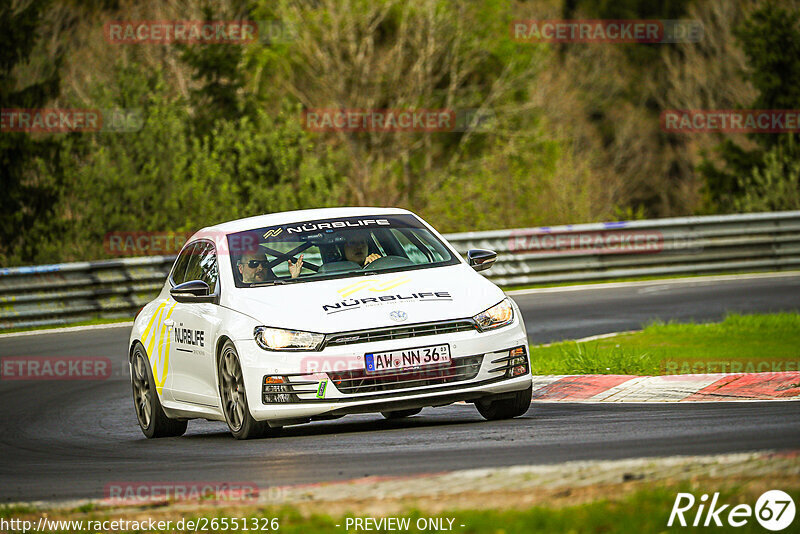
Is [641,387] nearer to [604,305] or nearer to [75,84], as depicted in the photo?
[604,305]

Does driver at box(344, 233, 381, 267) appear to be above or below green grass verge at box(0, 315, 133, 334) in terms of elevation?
above

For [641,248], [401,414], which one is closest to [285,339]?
[401,414]

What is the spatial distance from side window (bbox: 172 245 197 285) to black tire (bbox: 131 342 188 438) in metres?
0.62

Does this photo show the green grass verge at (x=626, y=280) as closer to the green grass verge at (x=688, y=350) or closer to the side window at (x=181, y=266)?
the green grass verge at (x=688, y=350)

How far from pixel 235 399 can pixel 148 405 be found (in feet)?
5.87

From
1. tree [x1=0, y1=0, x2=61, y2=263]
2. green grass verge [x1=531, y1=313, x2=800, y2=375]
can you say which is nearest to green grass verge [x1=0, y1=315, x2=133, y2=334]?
tree [x1=0, y1=0, x2=61, y2=263]

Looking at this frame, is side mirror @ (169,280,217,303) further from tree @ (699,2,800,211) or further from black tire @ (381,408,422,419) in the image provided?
tree @ (699,2,800,211)

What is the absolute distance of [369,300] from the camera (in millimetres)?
9320

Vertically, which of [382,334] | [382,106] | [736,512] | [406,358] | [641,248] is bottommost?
[641,248]

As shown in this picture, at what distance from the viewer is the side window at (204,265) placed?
10544 millimetres

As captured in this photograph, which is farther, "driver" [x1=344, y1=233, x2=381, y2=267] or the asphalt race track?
"driver" [x1=344, y1=233, x2=381, y2=267]

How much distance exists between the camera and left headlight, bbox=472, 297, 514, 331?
9367 mm

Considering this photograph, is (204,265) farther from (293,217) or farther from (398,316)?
(398,316)

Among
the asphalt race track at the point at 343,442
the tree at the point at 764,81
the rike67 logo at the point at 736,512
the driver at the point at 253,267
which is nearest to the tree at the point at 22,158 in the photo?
the asphalt race track at the point at 343,442
